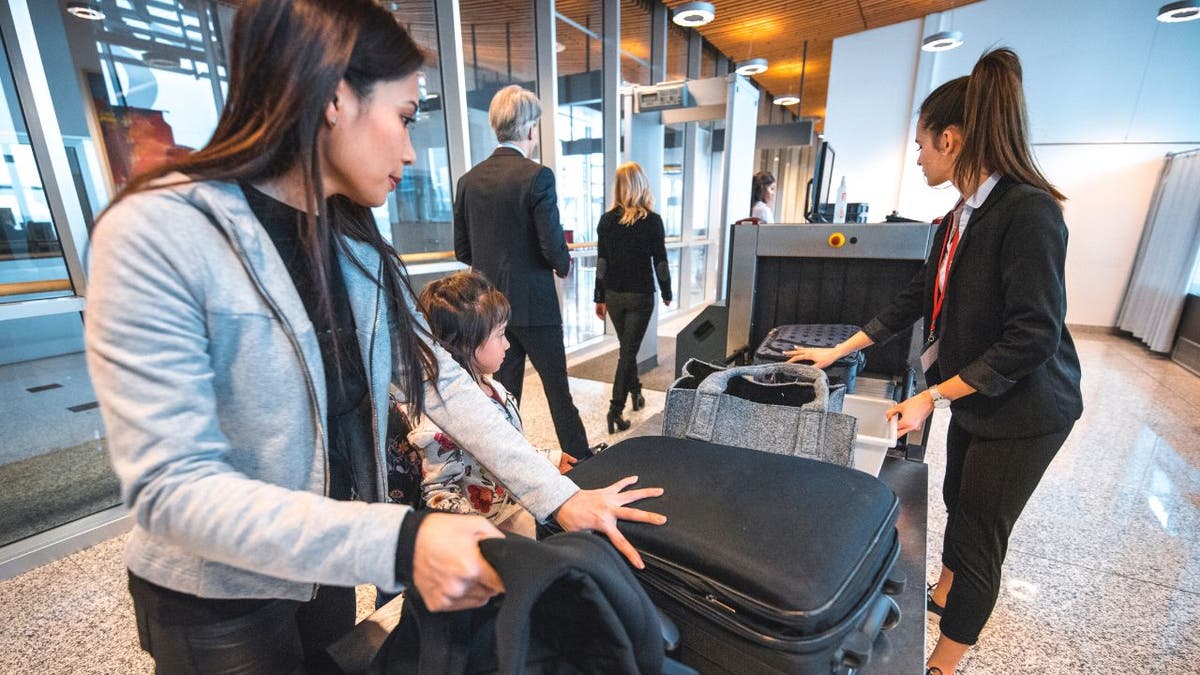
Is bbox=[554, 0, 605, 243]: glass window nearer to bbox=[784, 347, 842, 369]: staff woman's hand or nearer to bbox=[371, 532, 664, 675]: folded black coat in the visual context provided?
bbox=[784, 347, 842, 369]: staff woman's hand

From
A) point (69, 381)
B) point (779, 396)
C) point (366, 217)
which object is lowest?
point (69, 381)

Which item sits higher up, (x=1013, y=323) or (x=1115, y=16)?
(x=1115, y=16)

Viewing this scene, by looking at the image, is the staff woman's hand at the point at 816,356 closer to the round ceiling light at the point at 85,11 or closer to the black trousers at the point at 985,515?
the black trousers at the point at 985,515

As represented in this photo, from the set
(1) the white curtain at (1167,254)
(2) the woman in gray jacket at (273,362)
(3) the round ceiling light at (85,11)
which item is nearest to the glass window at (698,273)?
(1) the white curtain at (1167,254)

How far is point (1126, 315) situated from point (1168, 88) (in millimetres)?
2434

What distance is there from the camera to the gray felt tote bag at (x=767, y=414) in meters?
0.99

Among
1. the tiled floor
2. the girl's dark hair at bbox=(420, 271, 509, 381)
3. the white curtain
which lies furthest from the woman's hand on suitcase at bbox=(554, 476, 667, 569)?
the white curtain

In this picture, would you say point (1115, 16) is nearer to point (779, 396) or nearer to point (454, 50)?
point (454, 50)

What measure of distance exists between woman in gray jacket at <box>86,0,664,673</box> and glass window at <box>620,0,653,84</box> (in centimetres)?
607

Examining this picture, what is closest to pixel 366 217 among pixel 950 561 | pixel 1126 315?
pixel 950 561

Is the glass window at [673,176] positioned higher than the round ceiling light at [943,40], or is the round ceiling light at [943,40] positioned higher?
the round ceiling light at [943,40]

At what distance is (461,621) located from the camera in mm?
517

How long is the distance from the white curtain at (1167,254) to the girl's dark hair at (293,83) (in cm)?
721

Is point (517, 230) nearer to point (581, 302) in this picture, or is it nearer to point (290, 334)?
point (290, 334)
